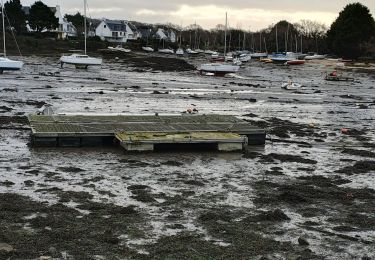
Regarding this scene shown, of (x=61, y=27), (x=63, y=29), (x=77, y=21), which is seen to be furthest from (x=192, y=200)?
(x=77, y=21)

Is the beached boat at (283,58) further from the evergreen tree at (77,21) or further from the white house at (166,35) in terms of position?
the white house at (166,35)

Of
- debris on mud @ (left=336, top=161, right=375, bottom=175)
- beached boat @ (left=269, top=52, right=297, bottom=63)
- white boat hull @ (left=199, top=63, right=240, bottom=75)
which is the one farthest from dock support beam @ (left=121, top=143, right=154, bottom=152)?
beached boat @ (left=269, top=52, right=297, bottom=63)

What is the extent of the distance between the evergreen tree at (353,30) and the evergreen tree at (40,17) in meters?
53.3

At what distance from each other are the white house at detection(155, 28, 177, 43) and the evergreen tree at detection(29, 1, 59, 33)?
2646 inches

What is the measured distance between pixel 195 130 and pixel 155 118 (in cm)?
260

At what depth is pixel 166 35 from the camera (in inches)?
6845

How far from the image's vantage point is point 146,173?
1358 centimetres

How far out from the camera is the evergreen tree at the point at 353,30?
9944 cm

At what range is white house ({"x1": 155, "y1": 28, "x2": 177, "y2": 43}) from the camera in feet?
545

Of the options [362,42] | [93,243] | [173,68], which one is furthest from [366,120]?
[362,42]

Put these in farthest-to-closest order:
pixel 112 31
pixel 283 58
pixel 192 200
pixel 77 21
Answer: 1. pixel 77 21
2. pixel 112 31
3. pixel 283 58
4. pixel 192 200

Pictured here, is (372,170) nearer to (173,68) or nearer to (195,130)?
(195,130)

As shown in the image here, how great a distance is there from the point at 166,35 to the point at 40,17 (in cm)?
8395

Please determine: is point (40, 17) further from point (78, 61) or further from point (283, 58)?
point (283, 58)
